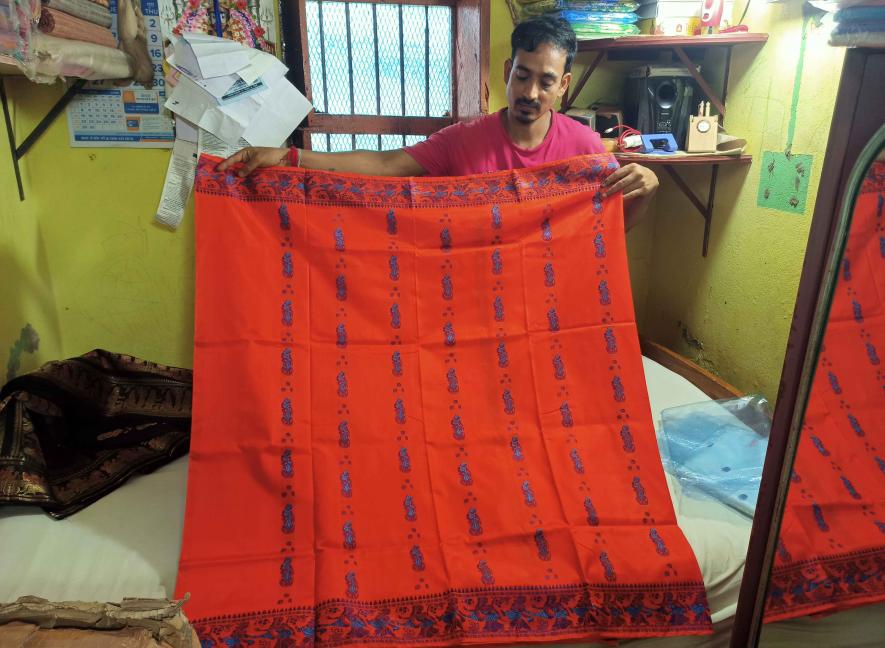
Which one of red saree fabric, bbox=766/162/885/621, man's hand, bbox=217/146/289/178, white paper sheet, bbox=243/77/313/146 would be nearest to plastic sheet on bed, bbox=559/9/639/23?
white paper sheet, bbox=243/77/313/146

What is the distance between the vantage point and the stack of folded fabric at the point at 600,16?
7.27 feet

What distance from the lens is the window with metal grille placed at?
7.64 ft

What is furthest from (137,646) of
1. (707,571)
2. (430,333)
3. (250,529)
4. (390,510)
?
(707,571)

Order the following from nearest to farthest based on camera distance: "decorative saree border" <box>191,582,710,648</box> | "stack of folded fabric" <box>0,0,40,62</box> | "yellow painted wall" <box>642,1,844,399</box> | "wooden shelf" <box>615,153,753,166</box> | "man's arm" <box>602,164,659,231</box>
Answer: "decorative saree border" <box>191,582,710,648</box>, "stack of folded fabric" <box>0,0,40,62</box>, "man's arm" <box>602,164,659,231</box>, "yellow painted wall" <box>642,1,844,399</box>, "wooden shelf" <box>615,153,753,166</box>

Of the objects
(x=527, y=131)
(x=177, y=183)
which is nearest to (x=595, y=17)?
(x=527, y=131)

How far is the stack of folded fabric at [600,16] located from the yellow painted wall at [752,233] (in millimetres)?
406

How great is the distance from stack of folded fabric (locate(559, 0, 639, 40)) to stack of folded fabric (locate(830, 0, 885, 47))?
1696 mm

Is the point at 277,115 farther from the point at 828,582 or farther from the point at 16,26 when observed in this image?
the point at 828,582

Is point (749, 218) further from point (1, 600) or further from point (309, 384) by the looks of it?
point (1, 600)

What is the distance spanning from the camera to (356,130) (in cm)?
239

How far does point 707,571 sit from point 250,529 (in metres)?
1.01

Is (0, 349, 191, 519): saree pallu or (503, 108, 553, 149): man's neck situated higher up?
(503, 108, 553, 149): man's neck

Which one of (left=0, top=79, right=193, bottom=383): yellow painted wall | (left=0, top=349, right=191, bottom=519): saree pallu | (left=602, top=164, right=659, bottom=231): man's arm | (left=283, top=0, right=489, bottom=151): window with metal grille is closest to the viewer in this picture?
(left=0, top=349, right=191, bottom=519): saree pallu

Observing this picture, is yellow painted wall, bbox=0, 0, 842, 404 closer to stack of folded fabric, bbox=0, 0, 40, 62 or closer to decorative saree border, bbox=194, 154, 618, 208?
stack of folded fabric, bbox=0, 0, 40, 62
